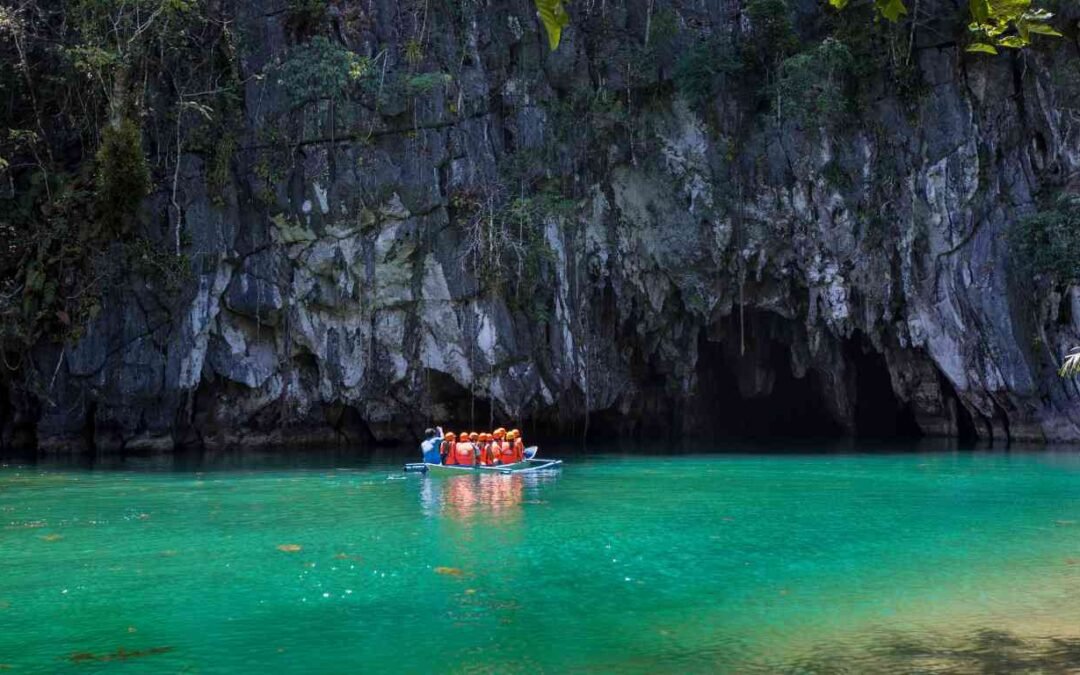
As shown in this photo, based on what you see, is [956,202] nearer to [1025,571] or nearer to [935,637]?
[1025,571]

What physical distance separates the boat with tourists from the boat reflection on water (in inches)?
14.9

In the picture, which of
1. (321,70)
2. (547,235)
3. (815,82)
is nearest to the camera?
(321,70)

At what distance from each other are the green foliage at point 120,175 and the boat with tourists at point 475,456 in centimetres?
899

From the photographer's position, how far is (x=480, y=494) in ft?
57.6

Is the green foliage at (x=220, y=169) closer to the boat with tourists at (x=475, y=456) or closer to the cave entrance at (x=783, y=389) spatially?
the boat with tourists at (x=475, y=456)

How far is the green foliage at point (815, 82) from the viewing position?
25594 millimetres

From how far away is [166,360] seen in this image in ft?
84.7

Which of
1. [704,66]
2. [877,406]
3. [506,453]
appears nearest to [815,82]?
[704,66]

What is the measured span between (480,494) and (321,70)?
1234cm

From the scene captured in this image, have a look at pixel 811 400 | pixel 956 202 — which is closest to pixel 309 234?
pixel 956 202

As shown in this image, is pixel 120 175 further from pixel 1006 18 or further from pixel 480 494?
pixel 1006 18

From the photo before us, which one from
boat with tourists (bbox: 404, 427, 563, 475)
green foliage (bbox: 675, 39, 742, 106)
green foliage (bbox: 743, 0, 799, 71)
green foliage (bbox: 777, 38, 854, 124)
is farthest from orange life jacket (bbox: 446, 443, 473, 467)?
green foliage (bbox: 743, 0, 799, 71)

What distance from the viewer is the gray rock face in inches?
1021

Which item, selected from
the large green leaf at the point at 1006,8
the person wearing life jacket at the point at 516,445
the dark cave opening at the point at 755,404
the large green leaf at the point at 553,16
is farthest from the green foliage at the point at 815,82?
the large green leaf at the point at 553,16
